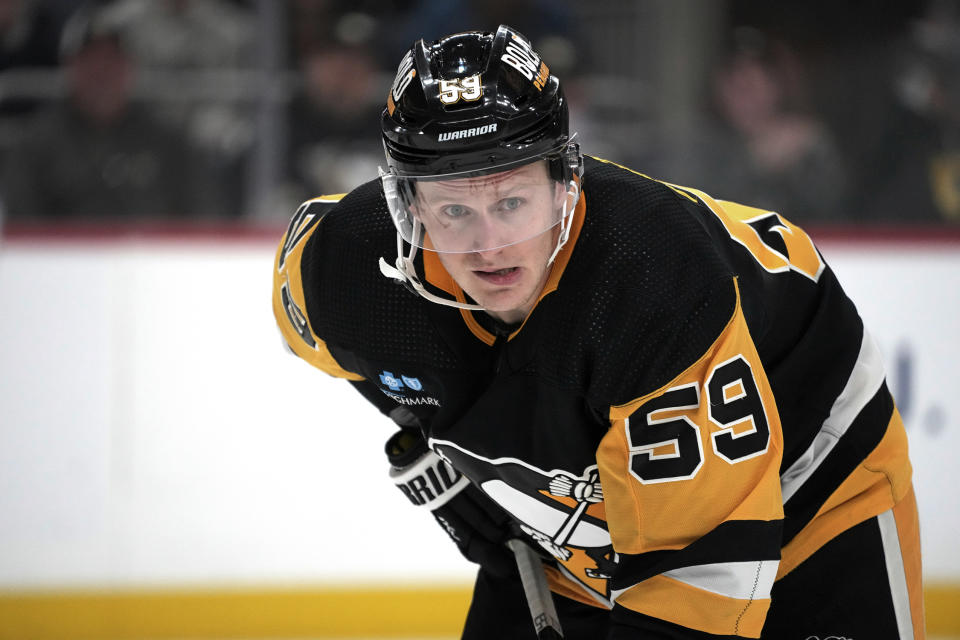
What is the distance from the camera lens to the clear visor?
1266mm

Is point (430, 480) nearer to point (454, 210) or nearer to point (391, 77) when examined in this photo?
point (454, 210)

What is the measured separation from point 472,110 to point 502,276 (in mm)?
200

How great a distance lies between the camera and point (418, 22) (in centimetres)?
393

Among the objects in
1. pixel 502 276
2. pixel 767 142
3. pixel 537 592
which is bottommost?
pixel 537 592

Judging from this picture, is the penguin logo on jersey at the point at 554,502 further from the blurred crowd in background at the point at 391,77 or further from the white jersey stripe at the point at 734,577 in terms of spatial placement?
the blurred crowd in background at the point at 391,77

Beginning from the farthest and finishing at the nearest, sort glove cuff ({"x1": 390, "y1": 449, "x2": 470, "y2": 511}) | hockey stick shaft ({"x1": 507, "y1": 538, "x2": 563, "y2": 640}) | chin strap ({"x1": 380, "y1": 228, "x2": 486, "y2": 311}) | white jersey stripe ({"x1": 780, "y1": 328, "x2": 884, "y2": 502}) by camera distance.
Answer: glove cuff ({"x1": 390, "y1": 449, "x2": 470, "y2": 511}), hockey stick shaft ({"x1": 507, "y1": 538, "x2": 563, "y2": 640}), white jersey stripe ({"x1": 780, "y1": 328, "x2": 884, "y2": 502}), chin strap ({"x1": 380, "y1": 228, "x2": 486, "y2": 311})

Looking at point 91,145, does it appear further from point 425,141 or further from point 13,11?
point 425,141

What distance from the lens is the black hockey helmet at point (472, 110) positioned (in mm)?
1253

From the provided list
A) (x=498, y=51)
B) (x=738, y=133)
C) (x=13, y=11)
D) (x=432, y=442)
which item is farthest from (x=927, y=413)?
(x=13, y=11)

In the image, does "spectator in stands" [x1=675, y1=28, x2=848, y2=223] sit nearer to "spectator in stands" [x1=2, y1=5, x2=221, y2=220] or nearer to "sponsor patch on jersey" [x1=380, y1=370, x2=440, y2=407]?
"spectator in stands" [x1=2, y1=5, x2=221, y2=220]

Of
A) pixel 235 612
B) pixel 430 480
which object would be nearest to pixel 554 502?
pixel 430 480

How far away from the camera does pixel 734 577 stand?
123cm

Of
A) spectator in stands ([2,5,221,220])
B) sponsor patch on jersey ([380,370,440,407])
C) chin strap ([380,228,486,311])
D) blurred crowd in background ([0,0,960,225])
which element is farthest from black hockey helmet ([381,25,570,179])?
spectator in stands ([2,5,221,220])

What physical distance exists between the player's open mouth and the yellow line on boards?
1827mm
